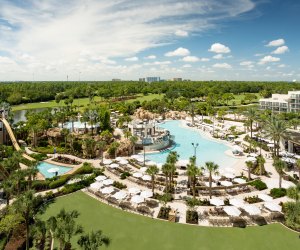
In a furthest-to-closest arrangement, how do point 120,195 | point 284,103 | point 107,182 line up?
point 284,103 < point 107,182 < point 120,195

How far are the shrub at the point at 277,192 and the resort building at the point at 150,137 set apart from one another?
2682 centimetres

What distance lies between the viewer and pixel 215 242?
23.3 metres

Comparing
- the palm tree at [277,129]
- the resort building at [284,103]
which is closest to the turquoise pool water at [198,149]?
the palm tree at [277,129]

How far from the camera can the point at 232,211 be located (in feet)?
87.8

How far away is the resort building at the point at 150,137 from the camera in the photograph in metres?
55.8

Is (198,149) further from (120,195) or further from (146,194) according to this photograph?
(120,195)

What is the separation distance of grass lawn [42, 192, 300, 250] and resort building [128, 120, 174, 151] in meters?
25.7

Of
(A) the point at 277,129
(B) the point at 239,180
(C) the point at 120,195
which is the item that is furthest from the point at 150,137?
(C) the point at 120,195

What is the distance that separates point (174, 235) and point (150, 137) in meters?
34.7

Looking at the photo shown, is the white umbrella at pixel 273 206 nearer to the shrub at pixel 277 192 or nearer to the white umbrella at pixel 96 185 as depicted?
the shrub at pixel 277 192

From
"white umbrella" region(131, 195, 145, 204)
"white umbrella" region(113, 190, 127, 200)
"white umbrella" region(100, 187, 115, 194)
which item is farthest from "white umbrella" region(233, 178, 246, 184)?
"white umbrella" region(100, 187, 115, 194)

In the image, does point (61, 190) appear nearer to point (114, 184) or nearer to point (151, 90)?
point (114, 184)

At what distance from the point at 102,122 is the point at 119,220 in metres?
41.2

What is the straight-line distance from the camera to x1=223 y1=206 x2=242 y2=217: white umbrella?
26.4 m
